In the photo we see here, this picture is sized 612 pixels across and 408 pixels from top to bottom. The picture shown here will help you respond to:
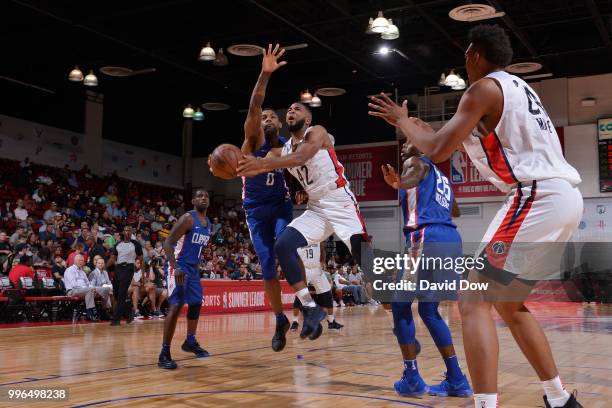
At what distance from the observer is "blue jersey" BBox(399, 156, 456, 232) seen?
15.6ft

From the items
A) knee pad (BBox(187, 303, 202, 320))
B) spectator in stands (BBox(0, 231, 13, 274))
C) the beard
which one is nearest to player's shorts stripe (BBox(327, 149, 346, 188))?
the beard

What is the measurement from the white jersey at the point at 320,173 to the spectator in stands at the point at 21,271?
24.8 feet

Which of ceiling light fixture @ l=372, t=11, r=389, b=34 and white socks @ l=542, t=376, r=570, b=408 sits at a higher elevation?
ceiling light fixture @ l=372, t=11, r=389, b=34

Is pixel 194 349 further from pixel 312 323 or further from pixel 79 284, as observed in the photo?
pixel 79 284

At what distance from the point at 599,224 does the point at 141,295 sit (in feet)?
49.3

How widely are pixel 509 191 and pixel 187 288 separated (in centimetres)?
411

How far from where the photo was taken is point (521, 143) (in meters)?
2.89

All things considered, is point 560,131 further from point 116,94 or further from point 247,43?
point 116,94

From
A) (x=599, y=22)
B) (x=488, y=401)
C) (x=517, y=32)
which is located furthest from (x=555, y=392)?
(x=599, y=22)

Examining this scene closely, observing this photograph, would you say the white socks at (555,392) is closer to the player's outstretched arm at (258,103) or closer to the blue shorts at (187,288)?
the player's outstretched arm at (258,103)

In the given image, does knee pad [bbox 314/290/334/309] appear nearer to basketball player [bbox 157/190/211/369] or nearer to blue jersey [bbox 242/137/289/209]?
blue jersey [bbox 242/137/289/209]

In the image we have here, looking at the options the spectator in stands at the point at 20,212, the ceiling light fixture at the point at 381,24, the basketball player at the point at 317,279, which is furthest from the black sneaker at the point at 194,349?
the spectator in stands at the point at 20,212

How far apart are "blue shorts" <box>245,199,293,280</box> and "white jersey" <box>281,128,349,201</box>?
353mm

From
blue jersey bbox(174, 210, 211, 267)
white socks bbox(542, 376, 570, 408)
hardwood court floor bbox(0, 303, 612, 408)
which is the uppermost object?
blue jersey bbox(174, 210, 211, 267)
